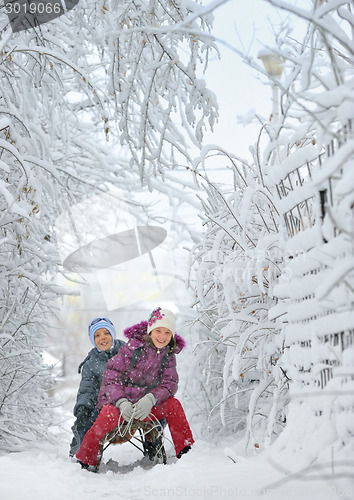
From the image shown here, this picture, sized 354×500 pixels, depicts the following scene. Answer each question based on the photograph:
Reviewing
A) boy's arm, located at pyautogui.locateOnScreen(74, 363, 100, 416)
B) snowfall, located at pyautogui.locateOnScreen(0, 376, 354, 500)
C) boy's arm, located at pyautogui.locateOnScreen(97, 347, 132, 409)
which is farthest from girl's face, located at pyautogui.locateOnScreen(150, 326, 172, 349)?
boy's arm, located at pyautogui.locateOnScreen(74, 363, 100, 416)

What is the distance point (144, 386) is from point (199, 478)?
5.77 ft

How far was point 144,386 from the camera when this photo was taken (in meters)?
3.76

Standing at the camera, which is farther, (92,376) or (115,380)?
(92,376)

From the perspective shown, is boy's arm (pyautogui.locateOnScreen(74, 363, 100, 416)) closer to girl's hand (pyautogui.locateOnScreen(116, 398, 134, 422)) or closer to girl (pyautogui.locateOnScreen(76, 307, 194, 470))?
girl (pyautogui.locateOnScreen(76, 307, 194, 470))

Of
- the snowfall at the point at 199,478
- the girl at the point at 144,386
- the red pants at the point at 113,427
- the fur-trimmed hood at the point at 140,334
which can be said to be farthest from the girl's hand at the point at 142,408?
the fur-trimmed hood at the point at 140,334

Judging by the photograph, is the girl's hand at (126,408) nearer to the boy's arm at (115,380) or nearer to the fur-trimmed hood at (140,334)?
the boy's arm at (115,380)

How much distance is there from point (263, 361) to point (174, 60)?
161 centimetres

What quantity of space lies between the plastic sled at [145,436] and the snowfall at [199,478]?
9 centimetres

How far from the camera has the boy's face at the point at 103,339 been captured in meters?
4.55

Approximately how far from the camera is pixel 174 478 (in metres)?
2.23

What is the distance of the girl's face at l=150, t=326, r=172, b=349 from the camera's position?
148 inches

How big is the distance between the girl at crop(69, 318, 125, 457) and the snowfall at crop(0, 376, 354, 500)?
1.36 feet

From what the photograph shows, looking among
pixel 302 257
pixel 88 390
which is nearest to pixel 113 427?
pixel 88 390

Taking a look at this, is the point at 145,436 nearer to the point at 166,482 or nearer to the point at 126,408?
the point at 126,408
